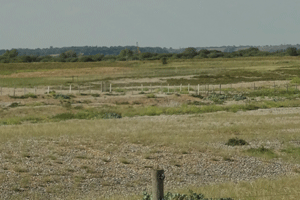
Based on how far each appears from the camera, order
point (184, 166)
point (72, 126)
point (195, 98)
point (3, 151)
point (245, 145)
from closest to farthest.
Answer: point (184, 166) < point (3, 151) < point (245, 145) < point (72, 126) < point (195, 98)

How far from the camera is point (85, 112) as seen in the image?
148ft

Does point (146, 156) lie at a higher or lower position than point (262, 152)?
higher

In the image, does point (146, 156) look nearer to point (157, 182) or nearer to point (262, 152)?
point (262, 152)

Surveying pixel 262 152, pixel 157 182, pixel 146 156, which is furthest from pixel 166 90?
pixel 157 182

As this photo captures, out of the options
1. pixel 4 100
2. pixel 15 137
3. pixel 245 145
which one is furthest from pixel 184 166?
pixel 4 100

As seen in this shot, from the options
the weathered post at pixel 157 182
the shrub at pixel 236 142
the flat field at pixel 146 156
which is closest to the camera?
the weathered post at pixel 157 182

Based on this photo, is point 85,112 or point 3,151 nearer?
point 3,151

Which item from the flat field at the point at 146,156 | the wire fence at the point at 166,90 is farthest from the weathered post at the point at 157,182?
the wire fence at the point at 166,90

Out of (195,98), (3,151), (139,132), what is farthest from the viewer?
(195,98)

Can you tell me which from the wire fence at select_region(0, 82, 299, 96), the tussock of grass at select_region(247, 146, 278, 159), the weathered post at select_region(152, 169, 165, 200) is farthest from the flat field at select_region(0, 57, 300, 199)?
the wire fence at select_region(0, 82, 299, 96)

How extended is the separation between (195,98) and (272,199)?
47.5m

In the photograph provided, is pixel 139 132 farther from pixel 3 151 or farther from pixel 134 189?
pixel 134 189

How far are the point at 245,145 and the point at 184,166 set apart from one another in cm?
682

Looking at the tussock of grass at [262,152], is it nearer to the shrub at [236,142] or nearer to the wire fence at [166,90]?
the shrub at [236,142]
